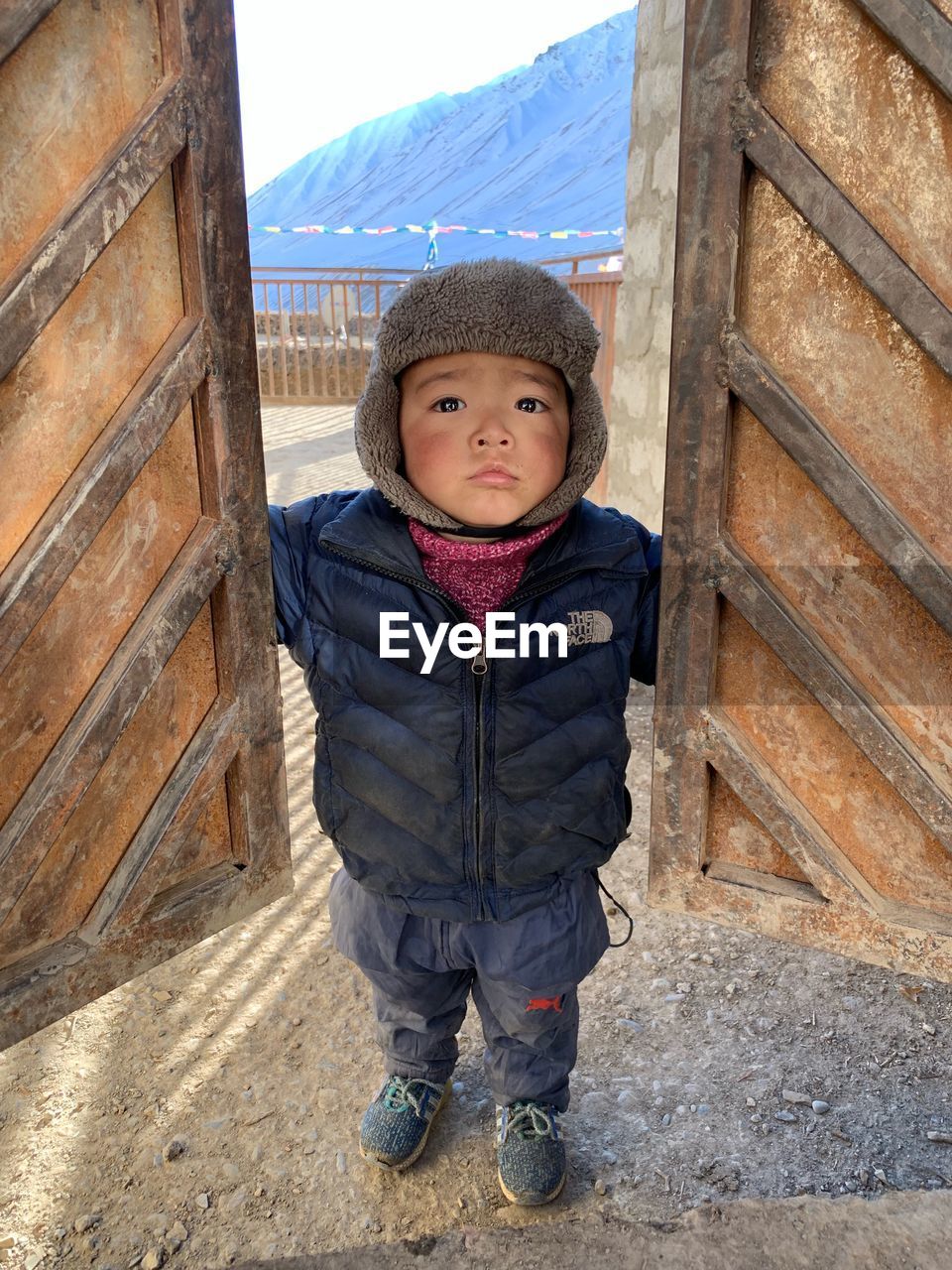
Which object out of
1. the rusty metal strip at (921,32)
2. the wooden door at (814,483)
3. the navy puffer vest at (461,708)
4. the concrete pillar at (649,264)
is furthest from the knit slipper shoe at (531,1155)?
the concrete pillar at (649,264)

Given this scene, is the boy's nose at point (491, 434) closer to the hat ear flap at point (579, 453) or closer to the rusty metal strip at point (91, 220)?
the hat ear flap at point (579, 453)

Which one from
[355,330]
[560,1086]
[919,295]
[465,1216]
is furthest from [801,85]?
[355,330]

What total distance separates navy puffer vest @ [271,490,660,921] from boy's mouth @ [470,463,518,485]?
0.58ft

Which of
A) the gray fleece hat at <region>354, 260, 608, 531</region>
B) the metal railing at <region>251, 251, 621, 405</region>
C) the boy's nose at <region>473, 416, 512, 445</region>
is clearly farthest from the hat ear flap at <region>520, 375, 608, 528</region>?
the metal railing at <region>251, 251, 621, 405</region>

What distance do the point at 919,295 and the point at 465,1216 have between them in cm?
189

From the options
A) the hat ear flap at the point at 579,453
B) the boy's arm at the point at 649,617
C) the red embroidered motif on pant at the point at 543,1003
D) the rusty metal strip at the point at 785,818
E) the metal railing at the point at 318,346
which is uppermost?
the hat ear flap at the point at 579,453

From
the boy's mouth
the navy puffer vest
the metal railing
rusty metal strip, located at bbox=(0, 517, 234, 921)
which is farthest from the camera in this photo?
the metal railing

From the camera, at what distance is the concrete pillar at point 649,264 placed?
12.7 ft

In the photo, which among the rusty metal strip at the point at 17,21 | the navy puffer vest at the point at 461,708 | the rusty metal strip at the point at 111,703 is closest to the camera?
the rusty metal strip at the point at 17,21

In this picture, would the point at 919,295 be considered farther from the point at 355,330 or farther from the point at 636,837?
the point at 355,330

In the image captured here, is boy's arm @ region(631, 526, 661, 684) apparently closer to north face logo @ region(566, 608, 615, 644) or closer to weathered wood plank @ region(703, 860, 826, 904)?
north face logo @ region(566, 608, 615, 644)

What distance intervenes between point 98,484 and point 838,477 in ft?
3.56

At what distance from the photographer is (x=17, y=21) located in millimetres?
1210

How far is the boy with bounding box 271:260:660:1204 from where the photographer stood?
167cm
